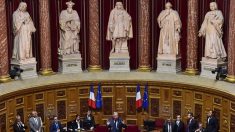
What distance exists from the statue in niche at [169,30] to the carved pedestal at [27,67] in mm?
6833

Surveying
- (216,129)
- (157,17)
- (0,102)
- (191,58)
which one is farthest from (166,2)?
(0,102)

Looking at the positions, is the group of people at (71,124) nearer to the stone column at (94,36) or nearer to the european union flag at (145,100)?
the european union flag at (145,100)

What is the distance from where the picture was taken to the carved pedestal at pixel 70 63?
3159 centimetres

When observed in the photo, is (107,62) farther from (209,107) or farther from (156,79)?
(209,107)

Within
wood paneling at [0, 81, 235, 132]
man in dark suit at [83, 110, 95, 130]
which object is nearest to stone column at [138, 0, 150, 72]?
wood paneling at [0, 81, 235, 132]

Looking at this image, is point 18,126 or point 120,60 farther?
point 120,60

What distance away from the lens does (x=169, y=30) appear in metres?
31.2

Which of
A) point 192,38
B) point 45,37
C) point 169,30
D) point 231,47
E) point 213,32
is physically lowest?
point 231,47

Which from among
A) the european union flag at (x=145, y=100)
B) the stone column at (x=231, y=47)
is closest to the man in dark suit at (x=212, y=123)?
the stone column at (x=231, y=47)

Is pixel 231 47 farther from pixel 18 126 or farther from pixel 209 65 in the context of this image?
pixel 18 126

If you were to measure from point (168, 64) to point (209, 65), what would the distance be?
243 centimetres

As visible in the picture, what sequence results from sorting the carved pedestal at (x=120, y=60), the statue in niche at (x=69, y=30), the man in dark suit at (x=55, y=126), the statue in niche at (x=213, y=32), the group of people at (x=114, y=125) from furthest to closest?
the carved pedestal at (x=120, y=60)
the statue in niche at (x=69, y=30)
the statue in niche at (x=213, y=32)
the man in dark suit at (x=55, y=126)
the group of people at (x=114, y=125)

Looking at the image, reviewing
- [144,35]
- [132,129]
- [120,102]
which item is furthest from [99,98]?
[144,35]

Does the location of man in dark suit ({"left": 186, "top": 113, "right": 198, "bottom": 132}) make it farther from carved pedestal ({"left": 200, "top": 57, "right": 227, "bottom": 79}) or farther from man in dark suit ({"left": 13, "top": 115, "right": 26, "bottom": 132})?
man in dark suit ({"left": 13, "top": 115, "right": 26, "bottom": 132})
